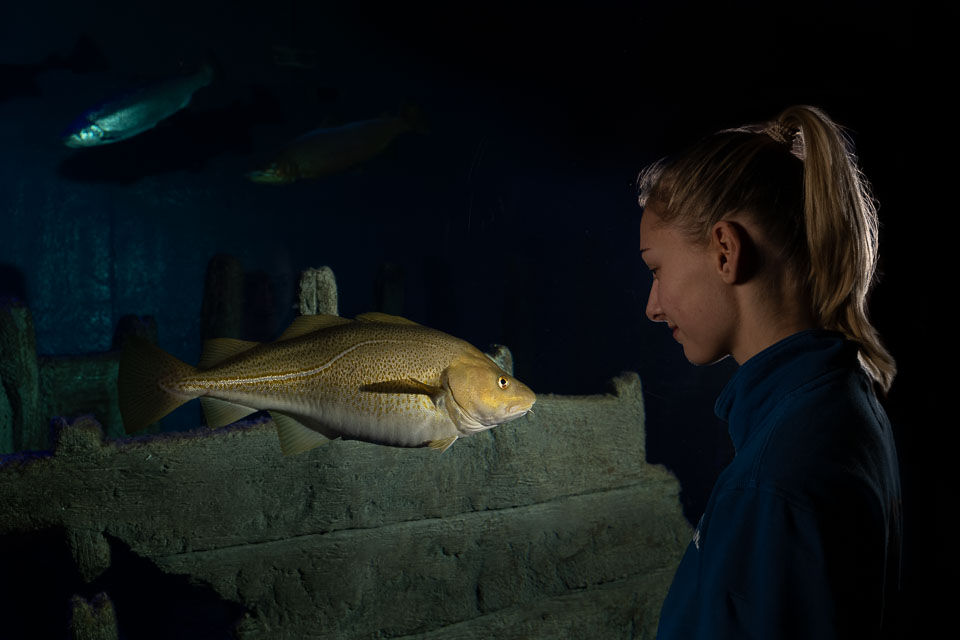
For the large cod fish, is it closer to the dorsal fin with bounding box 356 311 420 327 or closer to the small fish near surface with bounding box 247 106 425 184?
the dorsal fin with bounding box 356 311 420 327

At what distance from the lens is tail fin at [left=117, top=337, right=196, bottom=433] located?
135cm

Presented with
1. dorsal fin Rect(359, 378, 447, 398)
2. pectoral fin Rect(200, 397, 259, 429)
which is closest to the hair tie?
dorsal fin Rect(359, 378, 447, 398)

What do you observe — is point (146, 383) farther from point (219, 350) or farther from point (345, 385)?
point (345, 385)

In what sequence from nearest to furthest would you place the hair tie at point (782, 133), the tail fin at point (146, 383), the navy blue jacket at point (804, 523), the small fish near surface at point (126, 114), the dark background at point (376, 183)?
the navy blue jacket at point (804, 523)
the hair tie at point (782, 133)
the tail fin at point (146, 383)
the small fish near surface at point (126, 114)
the dark background at point (376, 183)

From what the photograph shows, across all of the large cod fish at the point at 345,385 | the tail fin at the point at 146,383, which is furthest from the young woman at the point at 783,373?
the tail fin at the point at 146,383

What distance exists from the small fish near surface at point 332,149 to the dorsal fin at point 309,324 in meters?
3.17

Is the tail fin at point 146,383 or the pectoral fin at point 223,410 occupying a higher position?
the tail fin at point 146,383

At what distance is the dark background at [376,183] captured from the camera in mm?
6402

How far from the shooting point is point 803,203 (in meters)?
0.99

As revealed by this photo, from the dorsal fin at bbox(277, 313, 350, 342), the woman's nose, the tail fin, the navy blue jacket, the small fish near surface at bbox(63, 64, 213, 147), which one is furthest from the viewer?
the small fish near surface at bbox(63, 64, 213, 147)

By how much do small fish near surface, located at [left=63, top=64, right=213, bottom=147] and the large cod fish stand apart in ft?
15.7

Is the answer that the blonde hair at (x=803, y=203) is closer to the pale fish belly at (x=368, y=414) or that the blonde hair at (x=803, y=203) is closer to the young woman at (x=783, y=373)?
the young woman at (x=783, y=373)

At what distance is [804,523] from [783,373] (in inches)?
11.7

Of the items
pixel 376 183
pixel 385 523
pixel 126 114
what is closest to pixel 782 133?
pixel 385 523
